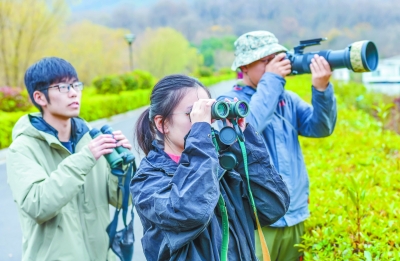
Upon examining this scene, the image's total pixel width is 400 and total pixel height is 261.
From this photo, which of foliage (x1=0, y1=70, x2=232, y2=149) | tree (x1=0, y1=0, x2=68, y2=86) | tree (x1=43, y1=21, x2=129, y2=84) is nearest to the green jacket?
foliage (x1=0, y1=70, x2=232, y2=149)

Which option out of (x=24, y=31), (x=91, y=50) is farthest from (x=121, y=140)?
(x=91, y=50)

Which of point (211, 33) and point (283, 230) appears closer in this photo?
point (283, 230)

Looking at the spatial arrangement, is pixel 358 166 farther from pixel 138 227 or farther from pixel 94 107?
pixel 94 107

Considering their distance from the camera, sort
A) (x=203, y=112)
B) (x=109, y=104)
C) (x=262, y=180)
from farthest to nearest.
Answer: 1. (x=109, y=104)
2. (x=262, y=180)
3. (x=203, y=112)

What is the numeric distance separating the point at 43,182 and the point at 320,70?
144 centimetres

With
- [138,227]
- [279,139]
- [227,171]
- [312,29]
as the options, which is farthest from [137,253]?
[312,29]

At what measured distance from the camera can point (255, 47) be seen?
2.27 meters

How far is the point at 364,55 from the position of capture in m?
1.96

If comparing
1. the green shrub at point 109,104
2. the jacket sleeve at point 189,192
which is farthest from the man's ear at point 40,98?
the green shrub at point 109,104

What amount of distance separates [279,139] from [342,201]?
66cm

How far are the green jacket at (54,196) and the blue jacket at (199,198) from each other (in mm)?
543

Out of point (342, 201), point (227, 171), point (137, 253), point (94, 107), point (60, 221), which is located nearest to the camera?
point (227, 171)

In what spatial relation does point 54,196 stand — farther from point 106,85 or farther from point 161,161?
point 106,85

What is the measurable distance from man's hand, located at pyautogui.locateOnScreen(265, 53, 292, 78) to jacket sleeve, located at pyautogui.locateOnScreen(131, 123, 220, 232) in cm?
101
